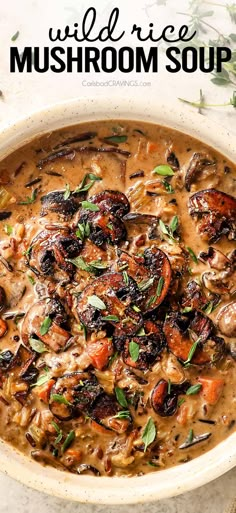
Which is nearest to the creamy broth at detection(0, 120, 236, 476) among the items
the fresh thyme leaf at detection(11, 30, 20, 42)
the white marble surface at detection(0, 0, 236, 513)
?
the white marble surface at detection(0, 0, 236, 513)

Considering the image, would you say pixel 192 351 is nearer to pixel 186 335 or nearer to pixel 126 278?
pixel 186 335

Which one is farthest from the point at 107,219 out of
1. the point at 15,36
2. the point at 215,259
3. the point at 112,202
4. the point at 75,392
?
the point at 15,36

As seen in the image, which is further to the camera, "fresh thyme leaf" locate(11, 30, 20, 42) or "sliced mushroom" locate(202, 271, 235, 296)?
"fresh thyme leaf" locate(11, 30, 20, 42)

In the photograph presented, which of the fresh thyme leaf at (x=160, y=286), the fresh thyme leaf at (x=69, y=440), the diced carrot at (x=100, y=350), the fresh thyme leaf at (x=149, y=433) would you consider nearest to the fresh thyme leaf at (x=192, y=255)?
the fresh thyme leaf at (x=160, y=286)

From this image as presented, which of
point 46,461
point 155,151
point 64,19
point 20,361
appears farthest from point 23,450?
point 64,19

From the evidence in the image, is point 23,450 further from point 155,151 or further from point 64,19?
point 64,19

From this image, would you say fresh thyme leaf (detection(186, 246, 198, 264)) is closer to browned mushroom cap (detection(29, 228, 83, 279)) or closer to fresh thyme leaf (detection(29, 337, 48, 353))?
browned mushroom cap (detection(29, 228, 83, 279))
